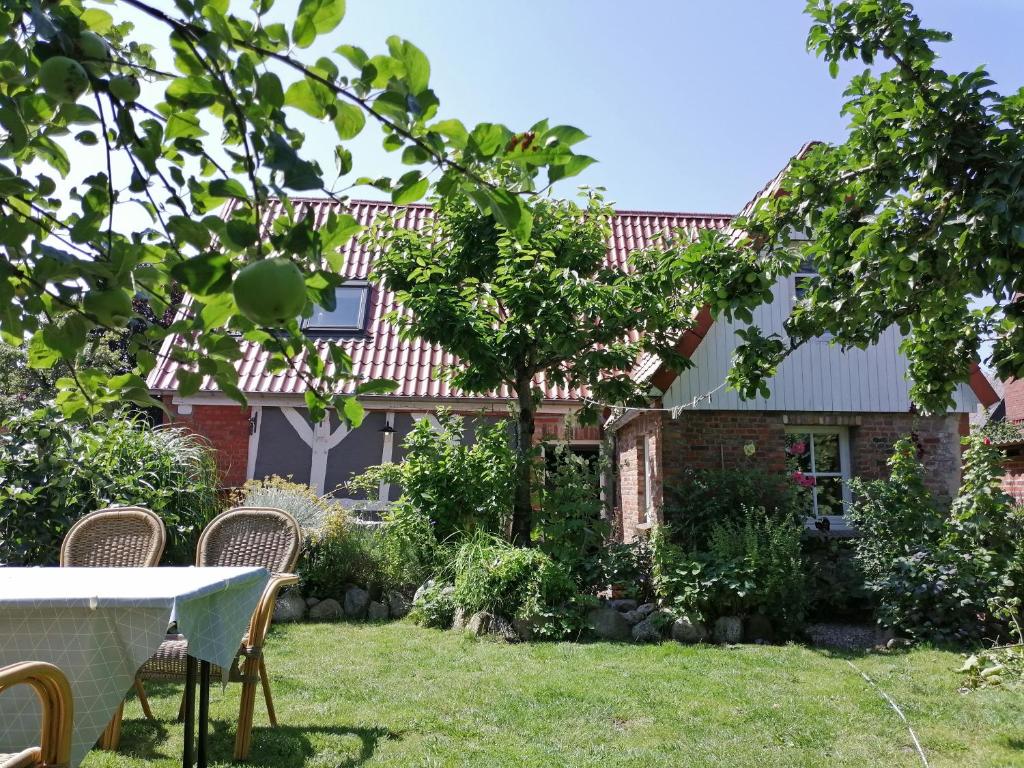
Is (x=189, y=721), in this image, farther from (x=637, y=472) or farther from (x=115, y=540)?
Answer: (x=637, y=472)

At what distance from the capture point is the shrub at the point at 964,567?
6754 millimetres

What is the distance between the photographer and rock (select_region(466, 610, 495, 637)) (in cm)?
701

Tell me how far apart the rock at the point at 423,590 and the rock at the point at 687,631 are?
2394 millimetres

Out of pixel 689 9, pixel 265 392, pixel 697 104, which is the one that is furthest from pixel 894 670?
pixel 265 392

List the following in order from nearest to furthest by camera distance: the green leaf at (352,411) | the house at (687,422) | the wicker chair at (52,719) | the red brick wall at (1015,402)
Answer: the green leaf at (352,411) < the wicker chair at (52,719) < the house at (687,422) < the red brick wall at (1015,402)

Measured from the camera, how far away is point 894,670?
5887 mm

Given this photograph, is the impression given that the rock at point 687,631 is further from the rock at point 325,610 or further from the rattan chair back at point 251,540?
the rattan chair back at point 251,540

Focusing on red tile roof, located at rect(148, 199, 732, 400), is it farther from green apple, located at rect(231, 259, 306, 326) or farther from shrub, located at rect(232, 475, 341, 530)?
green apple, located at rect(231, 259, 306, 326)

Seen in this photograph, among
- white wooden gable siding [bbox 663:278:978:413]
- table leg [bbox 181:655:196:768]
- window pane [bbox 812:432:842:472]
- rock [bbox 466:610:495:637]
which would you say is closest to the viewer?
table leg [bbox 181:655:196:768]

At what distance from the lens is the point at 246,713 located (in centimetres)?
374

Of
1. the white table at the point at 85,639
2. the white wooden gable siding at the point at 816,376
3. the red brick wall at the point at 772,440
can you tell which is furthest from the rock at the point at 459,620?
the white table at the point at 85,639

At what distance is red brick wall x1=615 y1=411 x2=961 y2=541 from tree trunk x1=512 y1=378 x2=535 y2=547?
1635 millimetres

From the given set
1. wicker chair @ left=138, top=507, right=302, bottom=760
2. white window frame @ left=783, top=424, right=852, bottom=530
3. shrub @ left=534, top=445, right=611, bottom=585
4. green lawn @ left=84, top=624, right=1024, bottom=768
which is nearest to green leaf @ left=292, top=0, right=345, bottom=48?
wicker chair @ left=138, top=507, right=302, bottom=760

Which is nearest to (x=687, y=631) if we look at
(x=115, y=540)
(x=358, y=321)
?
(x=115, y=540)
